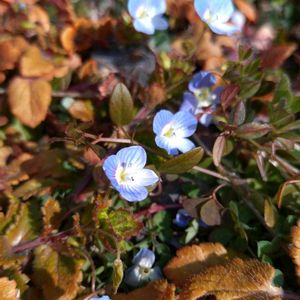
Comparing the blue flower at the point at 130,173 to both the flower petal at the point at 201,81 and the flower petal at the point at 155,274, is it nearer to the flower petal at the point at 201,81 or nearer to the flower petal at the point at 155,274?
the flower petal at the point at 155,274

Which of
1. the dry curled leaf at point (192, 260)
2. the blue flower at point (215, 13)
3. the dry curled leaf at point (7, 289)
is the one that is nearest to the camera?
the dry curled leaf at point (7, 289)

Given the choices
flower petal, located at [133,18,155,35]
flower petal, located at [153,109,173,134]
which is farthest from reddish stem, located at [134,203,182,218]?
flower petal, located at [133,18,155,35]

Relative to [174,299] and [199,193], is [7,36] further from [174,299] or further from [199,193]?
[174,299]

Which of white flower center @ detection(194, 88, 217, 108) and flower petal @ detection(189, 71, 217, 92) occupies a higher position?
flower petal @ detection(189, 71, 217, 92)

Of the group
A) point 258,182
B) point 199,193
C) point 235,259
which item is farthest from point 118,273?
point 258,182

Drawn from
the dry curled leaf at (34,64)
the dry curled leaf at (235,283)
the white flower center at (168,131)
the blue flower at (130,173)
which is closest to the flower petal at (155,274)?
the dry curled leaf at (235,283)

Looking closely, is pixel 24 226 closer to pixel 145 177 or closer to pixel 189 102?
pixel 145 177

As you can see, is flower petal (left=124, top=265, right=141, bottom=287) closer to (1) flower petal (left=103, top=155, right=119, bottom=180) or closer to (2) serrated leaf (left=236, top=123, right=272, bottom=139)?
(1) flower petal (left=103, top=155, right=119, bottom=180)
